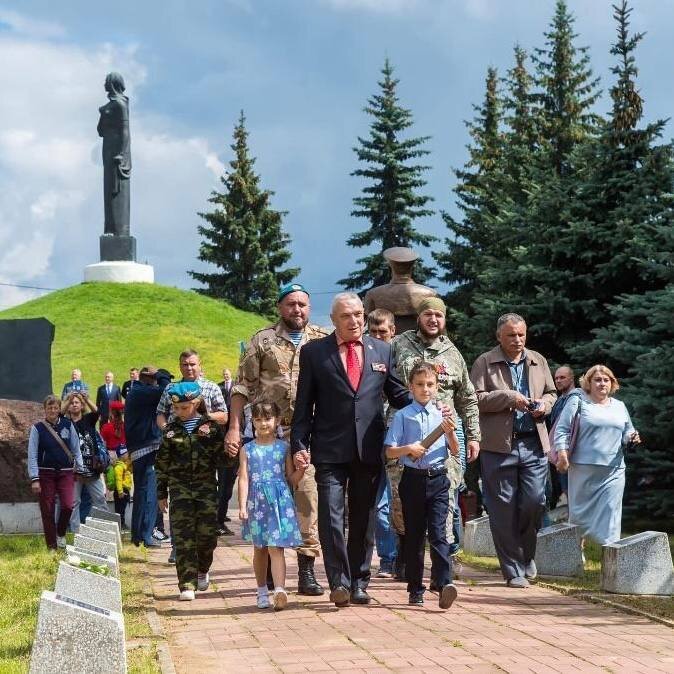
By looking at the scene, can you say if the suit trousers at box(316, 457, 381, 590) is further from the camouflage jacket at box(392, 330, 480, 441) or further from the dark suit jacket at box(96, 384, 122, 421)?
the dark suit jacket at box(96, 384, 122, 421)

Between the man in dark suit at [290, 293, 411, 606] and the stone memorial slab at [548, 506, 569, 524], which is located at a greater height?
the man in dark suit at [290, 293, 411, 606]

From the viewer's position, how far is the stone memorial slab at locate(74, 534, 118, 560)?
8.20 m

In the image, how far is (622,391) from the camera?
569 inches

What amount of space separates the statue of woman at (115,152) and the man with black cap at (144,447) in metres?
26.8

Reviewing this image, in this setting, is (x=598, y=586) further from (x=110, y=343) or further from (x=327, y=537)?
(x=110, y=343)

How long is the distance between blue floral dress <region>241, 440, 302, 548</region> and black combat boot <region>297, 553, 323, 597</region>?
1.37 ft

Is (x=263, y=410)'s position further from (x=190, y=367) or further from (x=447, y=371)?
(x=190, y=367)

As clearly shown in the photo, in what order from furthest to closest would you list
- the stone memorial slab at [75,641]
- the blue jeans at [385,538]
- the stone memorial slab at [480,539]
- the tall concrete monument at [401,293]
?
the tall concrete monument at [401,293] → the stone memorial slab at [480,539] → the blue jeans at [385,538] → the stone memorial slab at [75,641]

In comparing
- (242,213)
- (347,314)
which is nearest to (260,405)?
(347,314)

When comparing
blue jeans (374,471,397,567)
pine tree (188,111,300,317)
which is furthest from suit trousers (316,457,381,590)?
pine tree (188,111,300,317)

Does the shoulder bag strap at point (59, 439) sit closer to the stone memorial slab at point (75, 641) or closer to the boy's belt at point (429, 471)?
the boy's belt at point (429, 471)

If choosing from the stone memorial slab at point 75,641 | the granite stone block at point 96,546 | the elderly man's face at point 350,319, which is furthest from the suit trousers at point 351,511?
the stone memorial slab at point 75,641

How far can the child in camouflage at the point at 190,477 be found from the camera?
8219mm

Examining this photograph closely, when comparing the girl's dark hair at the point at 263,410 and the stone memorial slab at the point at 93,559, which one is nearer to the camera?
the stone memorial slab at the point at 93,559
